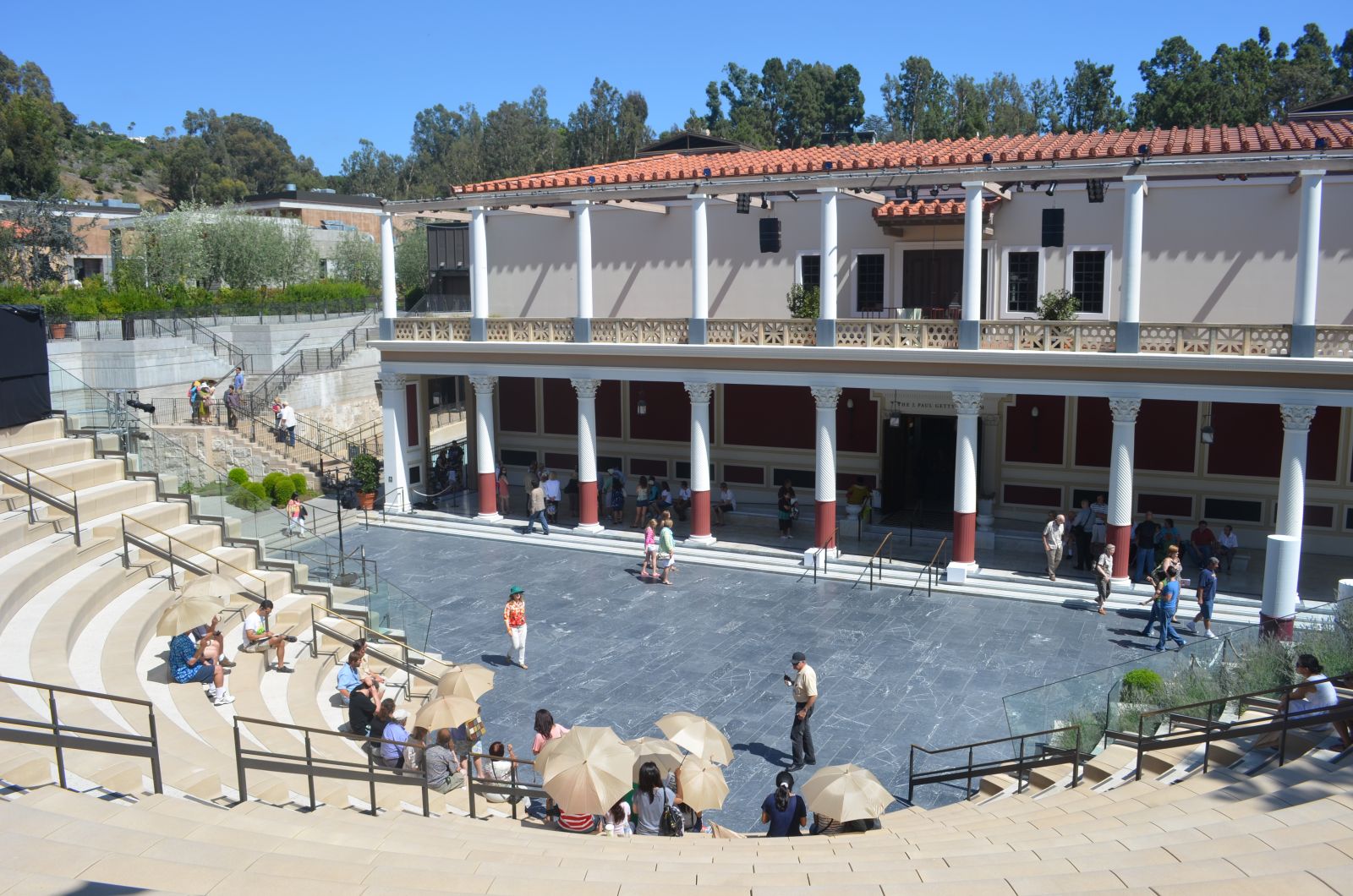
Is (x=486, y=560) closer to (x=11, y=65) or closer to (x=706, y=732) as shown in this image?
(x=706, y=732)

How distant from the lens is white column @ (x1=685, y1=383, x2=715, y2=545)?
998 inches

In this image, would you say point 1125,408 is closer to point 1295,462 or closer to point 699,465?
point 1295,462

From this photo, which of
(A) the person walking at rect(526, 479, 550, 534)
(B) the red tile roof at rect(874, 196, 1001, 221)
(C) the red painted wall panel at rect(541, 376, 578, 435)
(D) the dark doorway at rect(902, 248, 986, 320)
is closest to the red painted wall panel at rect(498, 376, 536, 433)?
(C) the red painted wall panel at rect(541, 376, 578, 435)

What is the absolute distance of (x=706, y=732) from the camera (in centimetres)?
1200

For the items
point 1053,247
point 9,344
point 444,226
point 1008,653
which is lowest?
point 1008,653

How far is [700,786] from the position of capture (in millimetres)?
10930

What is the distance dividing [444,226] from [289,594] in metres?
32.7

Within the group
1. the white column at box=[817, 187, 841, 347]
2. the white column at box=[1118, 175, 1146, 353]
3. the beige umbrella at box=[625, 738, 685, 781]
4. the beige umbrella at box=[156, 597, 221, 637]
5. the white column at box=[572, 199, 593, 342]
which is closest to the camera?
the beige umbrella at box=[625, 738, 685, 781]

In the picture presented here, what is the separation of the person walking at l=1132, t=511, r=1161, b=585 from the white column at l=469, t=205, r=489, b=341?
16548mm

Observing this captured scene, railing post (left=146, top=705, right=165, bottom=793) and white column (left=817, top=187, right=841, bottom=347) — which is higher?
white column (left=817, top=187, right=841, bottom=347)

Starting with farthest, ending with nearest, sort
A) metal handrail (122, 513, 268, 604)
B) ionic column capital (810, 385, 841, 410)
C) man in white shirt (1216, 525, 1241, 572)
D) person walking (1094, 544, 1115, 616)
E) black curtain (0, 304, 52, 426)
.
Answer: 1. ionic column capital (810, 385, 841, 410)
2. man in white shirt (1216, 525, 1241, 572)
3. person walking (1094, 544, 1115, 616)
4. black curtain (0, 304, 52, 426)
5. metal handrail (122, 513, 268, 604)

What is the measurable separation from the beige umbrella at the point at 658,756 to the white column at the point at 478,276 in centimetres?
1778

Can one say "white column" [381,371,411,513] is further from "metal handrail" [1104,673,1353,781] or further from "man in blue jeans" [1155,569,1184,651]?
"metal handrail" [1104,673,1353,781]

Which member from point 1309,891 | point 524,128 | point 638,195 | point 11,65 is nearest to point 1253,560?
point 638,195
